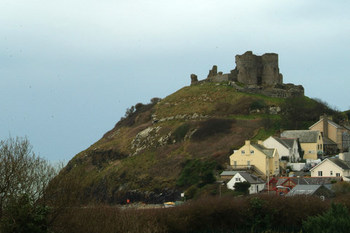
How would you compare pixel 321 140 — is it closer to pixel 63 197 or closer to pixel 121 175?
pixel 121 175

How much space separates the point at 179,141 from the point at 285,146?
25880mm

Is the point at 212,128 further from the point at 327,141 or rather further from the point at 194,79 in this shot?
the point at 194,79

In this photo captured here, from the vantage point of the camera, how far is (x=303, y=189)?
202 ft

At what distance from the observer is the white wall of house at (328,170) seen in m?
73.1

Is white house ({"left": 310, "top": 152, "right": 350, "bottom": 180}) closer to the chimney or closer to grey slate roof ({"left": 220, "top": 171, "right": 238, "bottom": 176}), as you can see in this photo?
grey slate roof ({"left": 220, "top": 171, "right": 238, "bottom": 176})

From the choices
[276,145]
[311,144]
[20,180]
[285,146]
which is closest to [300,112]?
[311,144]

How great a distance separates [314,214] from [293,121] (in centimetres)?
5159

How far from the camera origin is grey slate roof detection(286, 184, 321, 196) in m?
60.2

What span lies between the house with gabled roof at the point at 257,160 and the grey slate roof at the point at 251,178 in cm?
458

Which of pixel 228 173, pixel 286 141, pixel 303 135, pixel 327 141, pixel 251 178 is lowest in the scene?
pixel 251 178

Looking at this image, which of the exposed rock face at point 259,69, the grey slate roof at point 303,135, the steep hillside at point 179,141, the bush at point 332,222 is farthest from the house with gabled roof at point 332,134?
the bush at point 332,222

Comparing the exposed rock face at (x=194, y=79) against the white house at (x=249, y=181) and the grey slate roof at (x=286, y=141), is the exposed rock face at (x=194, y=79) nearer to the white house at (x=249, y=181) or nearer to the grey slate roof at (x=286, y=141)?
the grey slate roof at (x=286, y=141)

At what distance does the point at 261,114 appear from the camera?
10650 centimetres

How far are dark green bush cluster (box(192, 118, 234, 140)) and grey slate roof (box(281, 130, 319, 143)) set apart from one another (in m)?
12.5
